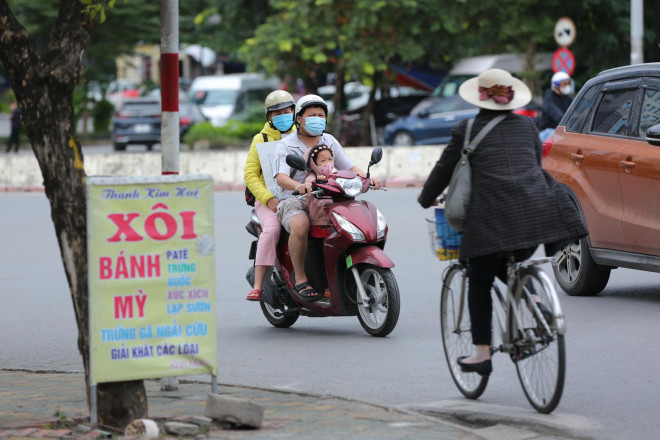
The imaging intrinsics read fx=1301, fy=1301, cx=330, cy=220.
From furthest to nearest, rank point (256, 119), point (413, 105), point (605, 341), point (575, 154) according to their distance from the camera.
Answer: point (256, 119) < point (413, 105) < point (575, 154) < point (605, 341)

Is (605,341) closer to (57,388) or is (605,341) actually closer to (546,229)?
(546,229)

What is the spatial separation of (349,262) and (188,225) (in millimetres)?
3167

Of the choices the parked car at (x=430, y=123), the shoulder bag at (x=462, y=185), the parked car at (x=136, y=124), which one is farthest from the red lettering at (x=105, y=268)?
the parked car at (x=136, y=124)

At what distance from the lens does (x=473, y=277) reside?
671 centimetres

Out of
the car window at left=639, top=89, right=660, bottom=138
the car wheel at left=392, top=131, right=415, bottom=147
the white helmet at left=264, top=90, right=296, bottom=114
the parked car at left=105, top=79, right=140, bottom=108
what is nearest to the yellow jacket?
the white helmet at left=264, top=90, right=296, bottom=114

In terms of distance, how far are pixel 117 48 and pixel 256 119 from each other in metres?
6.75

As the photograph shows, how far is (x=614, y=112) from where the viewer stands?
1073 cm

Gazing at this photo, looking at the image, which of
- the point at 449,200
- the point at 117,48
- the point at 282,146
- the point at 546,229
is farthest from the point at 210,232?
the point at 117,48

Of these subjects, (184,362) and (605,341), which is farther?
(605,341)

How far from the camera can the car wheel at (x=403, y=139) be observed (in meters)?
33.4

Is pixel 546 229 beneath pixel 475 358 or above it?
above

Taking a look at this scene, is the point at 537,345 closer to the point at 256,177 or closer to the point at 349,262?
the point at 349,262

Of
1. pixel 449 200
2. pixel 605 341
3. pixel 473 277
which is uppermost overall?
pixel 449 200

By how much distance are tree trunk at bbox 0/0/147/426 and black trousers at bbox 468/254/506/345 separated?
1789 millimetres
